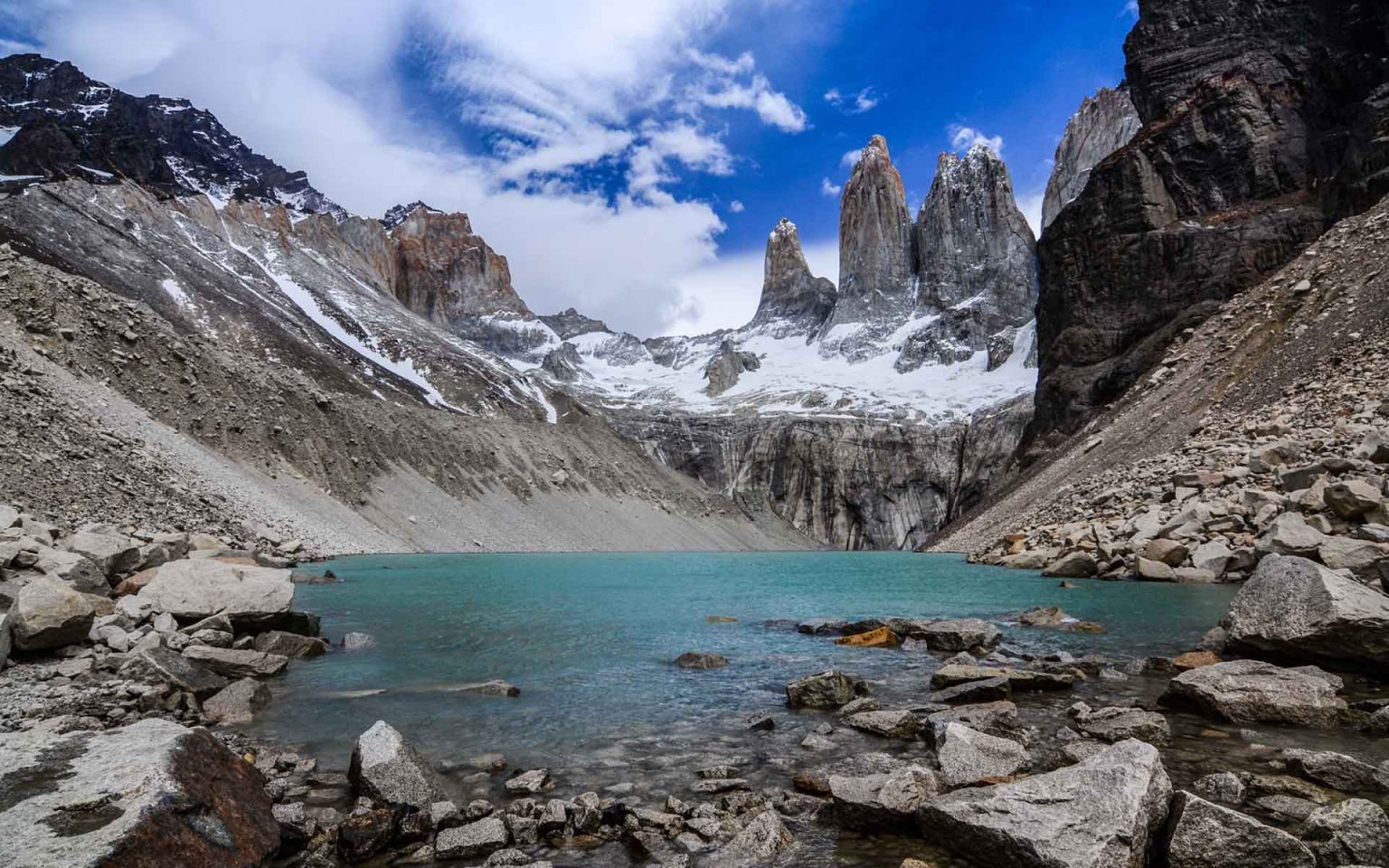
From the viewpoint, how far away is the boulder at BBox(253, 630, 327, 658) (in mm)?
12772

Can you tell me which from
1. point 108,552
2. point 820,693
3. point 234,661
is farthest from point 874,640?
point 108,552

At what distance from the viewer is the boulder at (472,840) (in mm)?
5777

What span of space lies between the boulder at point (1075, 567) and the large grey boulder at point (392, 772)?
24.9m

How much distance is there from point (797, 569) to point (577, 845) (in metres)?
38.0

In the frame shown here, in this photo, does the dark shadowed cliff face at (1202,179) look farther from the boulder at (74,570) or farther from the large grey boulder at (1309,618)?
the boulder at (74,570)

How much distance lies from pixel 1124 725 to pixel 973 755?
2.12 metres

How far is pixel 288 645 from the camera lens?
42.7ft

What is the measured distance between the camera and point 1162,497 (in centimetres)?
2800

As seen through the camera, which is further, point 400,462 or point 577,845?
point 400,462

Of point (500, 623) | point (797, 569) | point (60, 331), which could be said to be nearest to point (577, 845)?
point (500, 623)

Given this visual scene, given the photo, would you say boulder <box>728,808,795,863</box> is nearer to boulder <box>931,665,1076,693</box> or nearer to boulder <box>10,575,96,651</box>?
boulder <box>931,665,1076,693</box>

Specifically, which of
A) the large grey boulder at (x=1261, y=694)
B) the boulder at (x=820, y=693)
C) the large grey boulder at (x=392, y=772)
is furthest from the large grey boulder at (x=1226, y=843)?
the large grey boulder at (x=392, y=772)

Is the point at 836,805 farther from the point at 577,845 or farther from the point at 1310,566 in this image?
the point at 1310,566

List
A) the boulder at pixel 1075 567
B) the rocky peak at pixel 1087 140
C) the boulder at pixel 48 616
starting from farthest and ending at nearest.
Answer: the rocky peak at pixel 1087 140, the boulder at pixel 1075 567, the boulder at pixel 48 616
